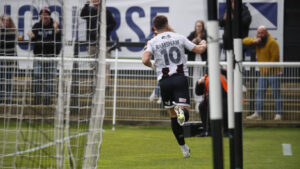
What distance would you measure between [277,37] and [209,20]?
11.1m

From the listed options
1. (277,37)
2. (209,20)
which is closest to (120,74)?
(277,37)

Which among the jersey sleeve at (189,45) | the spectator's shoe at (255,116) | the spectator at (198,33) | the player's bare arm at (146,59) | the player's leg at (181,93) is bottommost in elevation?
the spectator's shoe at (255,116)

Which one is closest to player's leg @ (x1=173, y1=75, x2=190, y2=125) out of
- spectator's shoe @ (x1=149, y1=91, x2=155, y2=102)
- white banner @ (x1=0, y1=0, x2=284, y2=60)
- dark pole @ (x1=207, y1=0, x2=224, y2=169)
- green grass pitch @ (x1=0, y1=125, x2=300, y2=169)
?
green grass pitch @ (x1=0, y1=125, x2=300, y2=169)

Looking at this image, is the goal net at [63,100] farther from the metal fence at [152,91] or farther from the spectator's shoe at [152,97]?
the spectator's shoe at [152,97]

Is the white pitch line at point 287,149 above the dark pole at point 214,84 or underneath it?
underneath

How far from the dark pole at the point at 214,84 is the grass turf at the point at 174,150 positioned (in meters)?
3.62

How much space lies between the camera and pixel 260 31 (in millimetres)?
13945

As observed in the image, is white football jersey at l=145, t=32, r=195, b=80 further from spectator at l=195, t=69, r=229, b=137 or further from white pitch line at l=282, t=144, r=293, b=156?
white pitch line at l=282, t=144, r=293, b=156

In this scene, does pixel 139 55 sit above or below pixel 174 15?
below

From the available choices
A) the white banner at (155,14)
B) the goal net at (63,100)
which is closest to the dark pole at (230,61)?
the goal net at (63,100)

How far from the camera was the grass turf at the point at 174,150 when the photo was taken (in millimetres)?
8094

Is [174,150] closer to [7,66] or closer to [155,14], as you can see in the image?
[7,66]

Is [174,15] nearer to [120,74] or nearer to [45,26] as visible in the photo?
[120,74]

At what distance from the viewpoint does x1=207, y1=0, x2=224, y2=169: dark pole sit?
13.4ft
